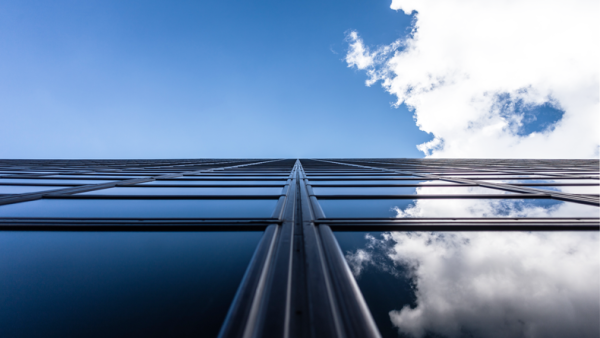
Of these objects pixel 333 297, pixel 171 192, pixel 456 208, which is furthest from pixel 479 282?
pixel 171 192

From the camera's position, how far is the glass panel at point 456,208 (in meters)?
3.98

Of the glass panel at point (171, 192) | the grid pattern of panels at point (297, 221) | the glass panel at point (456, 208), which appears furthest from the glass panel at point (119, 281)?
the glass panel at point (171, 192)

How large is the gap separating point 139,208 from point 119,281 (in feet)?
8.98

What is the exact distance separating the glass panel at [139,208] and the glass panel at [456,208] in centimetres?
154

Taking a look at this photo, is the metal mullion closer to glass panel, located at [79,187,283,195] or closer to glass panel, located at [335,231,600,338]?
glass panel, located at [335,231,600,338]

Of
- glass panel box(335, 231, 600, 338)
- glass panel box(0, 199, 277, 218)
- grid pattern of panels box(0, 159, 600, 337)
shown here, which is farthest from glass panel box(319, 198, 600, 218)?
glass panel box(0, 199, 277, 218)

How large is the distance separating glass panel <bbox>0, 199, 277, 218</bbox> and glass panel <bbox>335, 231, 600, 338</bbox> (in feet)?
6.87

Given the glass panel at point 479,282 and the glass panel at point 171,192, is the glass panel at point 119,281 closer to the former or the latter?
the glass panel at point 479,282

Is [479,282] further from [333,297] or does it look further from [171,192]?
[171,192]

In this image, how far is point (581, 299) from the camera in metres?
2.00

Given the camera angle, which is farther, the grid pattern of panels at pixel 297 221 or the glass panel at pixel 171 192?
the glass panel at pixel 171 192

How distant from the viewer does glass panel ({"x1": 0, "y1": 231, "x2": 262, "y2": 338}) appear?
67.9 inches

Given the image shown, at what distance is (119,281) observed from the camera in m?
2.18

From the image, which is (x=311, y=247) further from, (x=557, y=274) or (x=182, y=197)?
(x=182, y=197)
